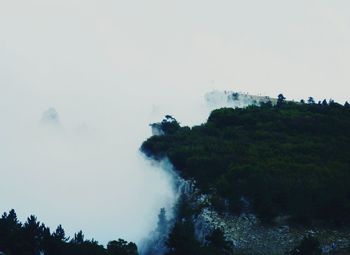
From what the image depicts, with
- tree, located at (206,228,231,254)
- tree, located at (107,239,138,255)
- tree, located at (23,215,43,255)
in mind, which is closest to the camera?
tree, located at (107,239,138,255)

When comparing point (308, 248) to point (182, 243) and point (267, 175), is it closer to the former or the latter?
point (182, 243)

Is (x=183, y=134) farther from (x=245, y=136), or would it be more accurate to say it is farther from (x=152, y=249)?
(x=152, y=249)

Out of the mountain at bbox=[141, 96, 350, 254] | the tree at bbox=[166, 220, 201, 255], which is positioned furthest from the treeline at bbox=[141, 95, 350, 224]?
the tree at bbox=[166, 220, 201, 255]

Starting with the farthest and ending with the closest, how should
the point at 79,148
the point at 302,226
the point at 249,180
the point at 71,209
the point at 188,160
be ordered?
1. the point at 79,148
2. the point at 71,209
3. the point at 188,160
4. the point at 249,180
5. the point at 302,226

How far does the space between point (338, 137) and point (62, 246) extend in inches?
1118

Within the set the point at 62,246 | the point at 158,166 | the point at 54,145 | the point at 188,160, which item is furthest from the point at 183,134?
the point at 54,145

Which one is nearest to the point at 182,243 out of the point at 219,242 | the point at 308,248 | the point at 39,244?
the point at 219,242

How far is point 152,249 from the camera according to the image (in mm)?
42688

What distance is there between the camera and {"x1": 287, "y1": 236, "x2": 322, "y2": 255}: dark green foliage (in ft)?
113

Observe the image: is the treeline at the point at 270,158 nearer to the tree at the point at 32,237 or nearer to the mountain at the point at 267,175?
the mountain at the point at 267,175

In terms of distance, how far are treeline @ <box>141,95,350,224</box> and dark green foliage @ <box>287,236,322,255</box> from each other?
559 centimetres

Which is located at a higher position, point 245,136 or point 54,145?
point 54,145

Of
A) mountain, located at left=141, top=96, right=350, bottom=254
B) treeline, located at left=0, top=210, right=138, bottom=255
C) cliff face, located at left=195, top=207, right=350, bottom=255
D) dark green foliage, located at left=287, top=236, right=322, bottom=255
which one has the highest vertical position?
mountain, located at left=141, top=96, right=350, bottom=254

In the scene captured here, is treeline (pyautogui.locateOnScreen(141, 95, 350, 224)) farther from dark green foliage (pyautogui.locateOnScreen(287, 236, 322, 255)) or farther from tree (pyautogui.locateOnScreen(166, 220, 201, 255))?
tree (pyautogui.locateOnScreen(166, 220, 201, 255))
